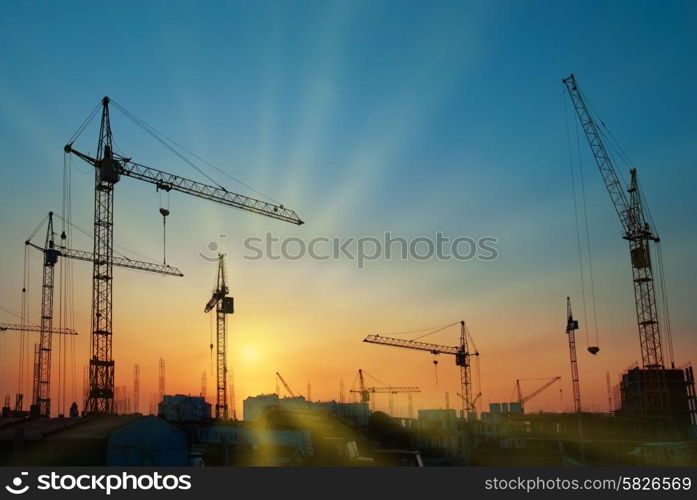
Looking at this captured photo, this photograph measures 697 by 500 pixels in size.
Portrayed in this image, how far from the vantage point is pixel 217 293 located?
411 ft

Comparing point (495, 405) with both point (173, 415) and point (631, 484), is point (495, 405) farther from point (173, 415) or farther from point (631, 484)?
point (631, 484)

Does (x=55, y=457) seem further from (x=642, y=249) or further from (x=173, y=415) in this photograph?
(x=642, y=249)

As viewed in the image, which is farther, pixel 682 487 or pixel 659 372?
pixel 659 372

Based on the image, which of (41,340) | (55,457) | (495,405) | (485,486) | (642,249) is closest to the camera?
(485,486)

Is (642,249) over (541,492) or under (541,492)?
over

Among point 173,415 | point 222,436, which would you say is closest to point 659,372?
point 222,436

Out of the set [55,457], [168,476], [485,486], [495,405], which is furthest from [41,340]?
[485,486]

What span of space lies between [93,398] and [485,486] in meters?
69.0

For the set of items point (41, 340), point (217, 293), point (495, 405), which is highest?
point (217, 293)

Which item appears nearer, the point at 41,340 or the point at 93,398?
the point at 93,398

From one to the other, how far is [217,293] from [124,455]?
74.7 m

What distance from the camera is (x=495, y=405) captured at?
471 feet

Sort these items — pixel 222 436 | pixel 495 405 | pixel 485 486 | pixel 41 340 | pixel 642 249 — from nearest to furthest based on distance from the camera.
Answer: pixel 485 486
pixel 222 436
pixel 642 249
pixel 41 340
pixel 495 405

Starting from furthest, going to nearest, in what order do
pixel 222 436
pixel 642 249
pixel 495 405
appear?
pixel 495 405
pixel 642 249
pixel 222 436
